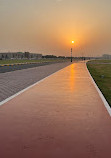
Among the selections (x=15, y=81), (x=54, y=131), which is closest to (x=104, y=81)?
(x=15, y=81)

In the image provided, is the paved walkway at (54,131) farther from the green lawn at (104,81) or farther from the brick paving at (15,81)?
the brick paving at (15,81)

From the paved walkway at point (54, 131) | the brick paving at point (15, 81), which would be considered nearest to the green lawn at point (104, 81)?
the paved walkway at point (54, 131)

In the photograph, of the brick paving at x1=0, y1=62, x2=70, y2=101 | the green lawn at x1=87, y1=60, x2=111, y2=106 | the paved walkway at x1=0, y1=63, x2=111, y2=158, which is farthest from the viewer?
the green lawn at x1=87, y1=60, x2=111, y2=106

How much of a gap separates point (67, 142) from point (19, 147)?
0.91 meters

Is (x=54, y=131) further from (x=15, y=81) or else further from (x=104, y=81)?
(x=104, y=81)

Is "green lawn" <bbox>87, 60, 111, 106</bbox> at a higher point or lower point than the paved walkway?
lower

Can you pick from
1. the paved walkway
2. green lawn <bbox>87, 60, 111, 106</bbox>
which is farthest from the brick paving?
green lawn <bbox>87, 60, 111, 106</bbox>

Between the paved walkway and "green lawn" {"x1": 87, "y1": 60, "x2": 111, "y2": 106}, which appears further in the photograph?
"green lawn" {"x1": 87, "y1": 60, "x2": 111, "y2": 106}

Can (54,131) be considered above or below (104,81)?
above

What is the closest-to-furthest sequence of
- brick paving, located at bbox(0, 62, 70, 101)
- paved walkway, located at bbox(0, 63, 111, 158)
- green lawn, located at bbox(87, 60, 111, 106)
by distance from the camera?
1. paved walkway, located at bbox(0, 63, 111, 158)
2. brick paving, located at bbox(0, 62, 70, 101)
3. green lawn, located at bbox(87, 60, 111, 106)

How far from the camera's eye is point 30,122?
602 centimetres

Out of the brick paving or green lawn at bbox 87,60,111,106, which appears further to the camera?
green lawn at bbox 87,60,111,106

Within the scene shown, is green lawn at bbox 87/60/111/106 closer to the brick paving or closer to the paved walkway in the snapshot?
the paved walkway

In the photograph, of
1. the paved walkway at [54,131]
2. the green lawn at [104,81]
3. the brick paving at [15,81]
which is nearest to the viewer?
the paved walkway at [54,131]
